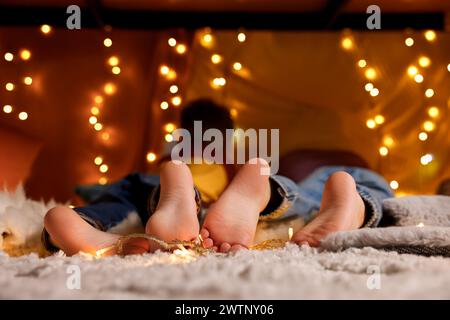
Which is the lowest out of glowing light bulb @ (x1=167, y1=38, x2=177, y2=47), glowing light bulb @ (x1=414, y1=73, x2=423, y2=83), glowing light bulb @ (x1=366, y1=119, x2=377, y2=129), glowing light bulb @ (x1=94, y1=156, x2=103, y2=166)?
glowing light bulb @ (x1=94, y1=156, x2=103, y2=166)

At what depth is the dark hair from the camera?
1731mm

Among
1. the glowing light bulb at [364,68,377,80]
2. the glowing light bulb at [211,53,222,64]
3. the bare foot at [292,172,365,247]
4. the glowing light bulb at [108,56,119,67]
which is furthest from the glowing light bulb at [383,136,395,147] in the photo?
the glowing light bulb at [108,56,119,67]

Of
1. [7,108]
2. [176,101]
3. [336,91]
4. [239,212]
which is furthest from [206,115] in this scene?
[239,212]

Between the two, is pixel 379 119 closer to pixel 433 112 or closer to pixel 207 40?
pixel 433 112

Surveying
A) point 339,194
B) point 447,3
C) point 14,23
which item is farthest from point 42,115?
point 447,3

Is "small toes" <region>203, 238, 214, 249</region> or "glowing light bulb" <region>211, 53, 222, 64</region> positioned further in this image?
"glowing light bulb" <region>211, 53, 222, 64</region>

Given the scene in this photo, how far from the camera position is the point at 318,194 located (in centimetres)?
122

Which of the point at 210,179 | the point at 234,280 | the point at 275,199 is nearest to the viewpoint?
Answer: the point at 234,280

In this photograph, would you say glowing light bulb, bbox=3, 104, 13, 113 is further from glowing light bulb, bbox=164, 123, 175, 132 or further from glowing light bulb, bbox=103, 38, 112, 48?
glowing light bulb, bbox=164, 123, 175, 132

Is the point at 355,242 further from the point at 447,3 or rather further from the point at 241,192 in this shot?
the point at 447,3

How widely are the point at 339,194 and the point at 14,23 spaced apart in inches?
56.5

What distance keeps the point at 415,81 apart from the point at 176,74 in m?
0.84

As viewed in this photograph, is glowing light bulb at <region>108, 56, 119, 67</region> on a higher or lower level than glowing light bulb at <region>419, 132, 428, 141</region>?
higher

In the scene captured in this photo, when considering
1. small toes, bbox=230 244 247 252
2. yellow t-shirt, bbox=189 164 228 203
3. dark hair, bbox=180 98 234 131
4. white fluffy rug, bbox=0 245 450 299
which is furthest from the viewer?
dark hair, bbox=180 98 234 131
